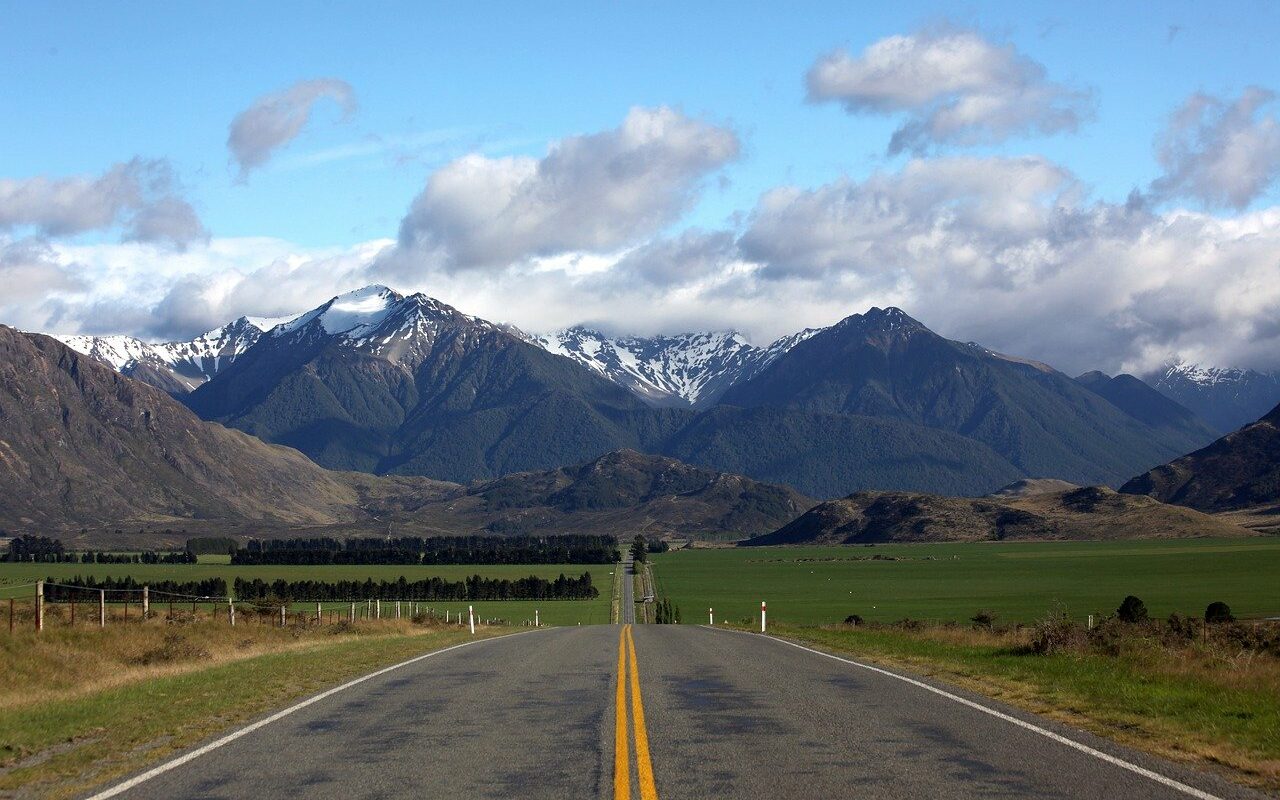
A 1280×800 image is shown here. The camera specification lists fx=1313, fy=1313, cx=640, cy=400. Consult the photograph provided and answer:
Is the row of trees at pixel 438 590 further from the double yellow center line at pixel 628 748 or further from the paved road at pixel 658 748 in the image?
the double yellow center line at pixel 628 748

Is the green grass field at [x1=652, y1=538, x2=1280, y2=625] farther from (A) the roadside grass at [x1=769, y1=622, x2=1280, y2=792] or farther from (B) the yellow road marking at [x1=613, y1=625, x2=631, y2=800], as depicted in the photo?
(B) the yellow road marking at [x1=613, y1=625, x2=631, y2=800]

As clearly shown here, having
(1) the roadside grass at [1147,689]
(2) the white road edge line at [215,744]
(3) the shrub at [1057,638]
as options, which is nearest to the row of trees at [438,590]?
(1) the roadside grass at [1147,689]

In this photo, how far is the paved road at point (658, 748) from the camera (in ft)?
48.1

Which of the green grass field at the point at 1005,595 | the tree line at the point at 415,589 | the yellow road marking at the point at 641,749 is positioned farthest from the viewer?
the tree line at the point at 415,589

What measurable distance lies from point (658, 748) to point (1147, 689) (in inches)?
445

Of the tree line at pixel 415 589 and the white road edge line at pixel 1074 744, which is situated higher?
the white road edge line at pixel 1074 744

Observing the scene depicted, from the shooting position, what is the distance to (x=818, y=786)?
14.6m

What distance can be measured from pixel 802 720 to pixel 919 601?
449 ft

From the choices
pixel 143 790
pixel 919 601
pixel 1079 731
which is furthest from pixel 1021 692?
pixel 919 601

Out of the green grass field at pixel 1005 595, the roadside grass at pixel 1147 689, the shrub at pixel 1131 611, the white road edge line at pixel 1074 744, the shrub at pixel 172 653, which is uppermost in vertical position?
the shrub at pixel 172 653

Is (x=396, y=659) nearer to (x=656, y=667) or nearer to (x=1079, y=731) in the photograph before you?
(x=656, y=667)

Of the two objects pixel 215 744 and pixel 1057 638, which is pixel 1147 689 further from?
pixel 215 744

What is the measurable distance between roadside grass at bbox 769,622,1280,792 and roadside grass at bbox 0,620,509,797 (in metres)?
13.2

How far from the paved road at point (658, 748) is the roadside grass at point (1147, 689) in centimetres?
105
